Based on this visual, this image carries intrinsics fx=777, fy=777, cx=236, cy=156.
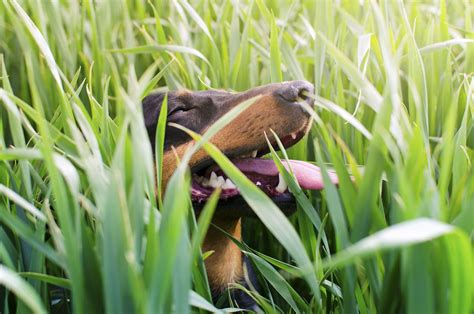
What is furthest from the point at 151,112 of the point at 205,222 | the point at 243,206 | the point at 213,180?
the point at 205,222

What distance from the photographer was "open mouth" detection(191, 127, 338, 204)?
164cm

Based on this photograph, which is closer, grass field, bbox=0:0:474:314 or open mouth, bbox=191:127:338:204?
grass field, bbox=0:0:474:314

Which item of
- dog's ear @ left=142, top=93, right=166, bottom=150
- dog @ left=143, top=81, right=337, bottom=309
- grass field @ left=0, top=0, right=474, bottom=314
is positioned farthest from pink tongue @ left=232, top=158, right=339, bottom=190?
dog's ear @ left=142, top=93, right=166, bottom=150

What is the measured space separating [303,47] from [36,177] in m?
1.32

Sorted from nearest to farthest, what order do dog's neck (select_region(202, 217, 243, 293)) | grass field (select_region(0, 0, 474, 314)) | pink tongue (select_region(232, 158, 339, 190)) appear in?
grass field (select_region(0, 0, 474, 314))
pink tongue (select_region(232, 158, 339, 190))
dog's neck (select_region(202, 217, 243, 293))

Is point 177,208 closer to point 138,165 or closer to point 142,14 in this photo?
point 138,165

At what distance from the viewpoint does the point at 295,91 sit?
165 centimetres

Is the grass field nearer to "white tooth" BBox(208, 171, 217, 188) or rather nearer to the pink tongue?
the pink tongue

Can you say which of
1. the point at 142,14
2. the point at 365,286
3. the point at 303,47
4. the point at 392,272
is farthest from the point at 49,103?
the point at 392,272

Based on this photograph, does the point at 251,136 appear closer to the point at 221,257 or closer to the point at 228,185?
the point at 228,185

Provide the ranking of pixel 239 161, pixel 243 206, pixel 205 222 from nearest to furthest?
1. pixel 205 222
2. pixel 243 206
3. pixel 239 161

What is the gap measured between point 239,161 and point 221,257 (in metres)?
0.22

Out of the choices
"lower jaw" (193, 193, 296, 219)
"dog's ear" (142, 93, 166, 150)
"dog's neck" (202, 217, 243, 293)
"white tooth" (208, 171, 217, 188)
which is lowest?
"dog's neck" (202, 217, 243, 293)

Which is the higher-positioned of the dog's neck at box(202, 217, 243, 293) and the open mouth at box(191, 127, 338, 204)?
the open mouth at box(191, 127, 338, 204)
